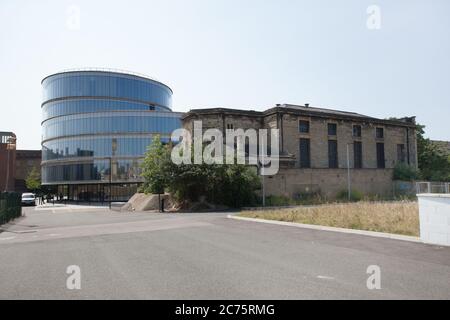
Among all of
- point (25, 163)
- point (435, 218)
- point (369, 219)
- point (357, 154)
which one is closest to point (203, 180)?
point (369, 219)

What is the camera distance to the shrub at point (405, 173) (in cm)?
4881

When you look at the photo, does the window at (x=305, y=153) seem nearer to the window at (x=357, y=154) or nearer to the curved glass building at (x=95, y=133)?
the window at (x=357, y=154)

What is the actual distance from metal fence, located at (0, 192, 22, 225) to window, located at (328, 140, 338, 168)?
128ft

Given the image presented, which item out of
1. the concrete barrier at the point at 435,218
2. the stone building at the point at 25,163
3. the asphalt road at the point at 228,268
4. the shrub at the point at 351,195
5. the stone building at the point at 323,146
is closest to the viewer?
the asphalt road at the point at 228,268

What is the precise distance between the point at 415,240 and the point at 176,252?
7.78m

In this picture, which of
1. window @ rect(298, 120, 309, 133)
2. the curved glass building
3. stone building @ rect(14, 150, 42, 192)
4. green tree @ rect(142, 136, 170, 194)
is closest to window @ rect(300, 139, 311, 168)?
window @ rect(298, 120, 309, 133)

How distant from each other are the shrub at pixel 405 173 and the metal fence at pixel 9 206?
48258mm

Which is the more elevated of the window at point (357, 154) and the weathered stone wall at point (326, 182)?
the window at point (357, 154)

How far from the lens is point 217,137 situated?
138 feet

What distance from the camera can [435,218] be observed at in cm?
1028

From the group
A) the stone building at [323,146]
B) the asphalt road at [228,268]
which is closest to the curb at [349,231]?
the asphalt road at [228,268]

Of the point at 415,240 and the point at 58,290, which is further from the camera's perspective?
the point at 415,240

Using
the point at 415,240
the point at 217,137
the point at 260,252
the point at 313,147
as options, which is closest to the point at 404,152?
the point at 313,147
